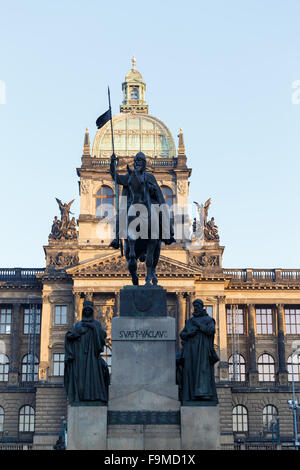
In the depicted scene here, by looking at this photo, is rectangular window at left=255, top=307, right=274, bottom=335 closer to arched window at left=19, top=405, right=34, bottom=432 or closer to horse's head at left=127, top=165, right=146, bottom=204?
arched window at left=19, top=405, right=34, bottom=432

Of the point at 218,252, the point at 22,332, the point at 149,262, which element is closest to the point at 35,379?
the point at 22,332

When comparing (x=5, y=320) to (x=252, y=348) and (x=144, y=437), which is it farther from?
(x=144, y=437)

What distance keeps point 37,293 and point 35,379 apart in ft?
24.5

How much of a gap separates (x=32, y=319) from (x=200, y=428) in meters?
56.0

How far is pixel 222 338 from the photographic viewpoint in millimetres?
67250

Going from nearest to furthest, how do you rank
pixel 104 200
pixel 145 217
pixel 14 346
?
pixel 145 217, pixel 14 346, pixel 104 200

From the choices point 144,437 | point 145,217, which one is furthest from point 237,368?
point 144,437

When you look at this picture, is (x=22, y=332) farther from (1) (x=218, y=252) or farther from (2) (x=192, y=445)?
(2) (x=192, y=445)

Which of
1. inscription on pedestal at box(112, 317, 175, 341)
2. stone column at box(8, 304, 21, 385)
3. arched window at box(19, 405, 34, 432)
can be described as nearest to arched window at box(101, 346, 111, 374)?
stone column at box(8, 304, 21, 385)

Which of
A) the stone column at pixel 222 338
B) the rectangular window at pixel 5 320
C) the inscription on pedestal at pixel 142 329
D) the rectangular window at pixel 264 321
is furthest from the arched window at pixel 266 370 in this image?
the inscription on pedestal at pixel 142 329

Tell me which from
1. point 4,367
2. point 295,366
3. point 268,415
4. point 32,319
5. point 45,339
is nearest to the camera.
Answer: point 45,339

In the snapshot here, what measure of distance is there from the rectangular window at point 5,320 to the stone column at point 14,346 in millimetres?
758

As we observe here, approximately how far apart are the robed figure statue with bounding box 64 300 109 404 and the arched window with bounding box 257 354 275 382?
56142 mm

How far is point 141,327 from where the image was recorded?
54.2 ft
